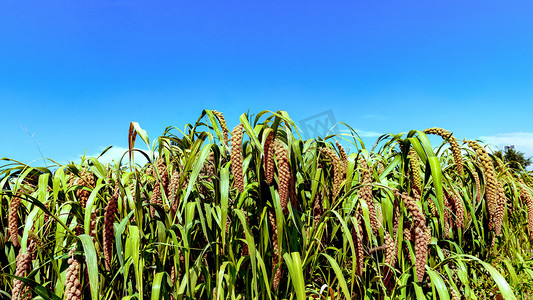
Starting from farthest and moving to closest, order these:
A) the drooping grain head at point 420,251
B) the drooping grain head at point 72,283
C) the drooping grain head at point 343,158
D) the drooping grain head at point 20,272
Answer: the drooping grain head at point 343,158 → the drooping grain head at point 420,251 → the drooping grain head at point 20,272 → the drooping grain head at point 72,283

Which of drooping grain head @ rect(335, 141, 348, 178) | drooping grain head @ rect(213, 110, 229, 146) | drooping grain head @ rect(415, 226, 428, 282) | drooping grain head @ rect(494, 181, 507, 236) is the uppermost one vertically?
drooping grain head @ rect(213, 110, 229, 146)

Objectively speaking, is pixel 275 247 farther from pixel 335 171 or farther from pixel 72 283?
pixel 72 283

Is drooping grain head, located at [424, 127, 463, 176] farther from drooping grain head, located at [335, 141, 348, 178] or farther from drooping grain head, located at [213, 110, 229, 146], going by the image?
drooping grain head, located at [213, 110, 229, 146]

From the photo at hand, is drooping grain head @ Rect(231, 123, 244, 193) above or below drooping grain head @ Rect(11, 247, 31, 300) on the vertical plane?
above

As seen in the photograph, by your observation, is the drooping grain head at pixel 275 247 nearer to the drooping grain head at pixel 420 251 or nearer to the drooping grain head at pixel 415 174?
the drooping grain head at pixel 420 251

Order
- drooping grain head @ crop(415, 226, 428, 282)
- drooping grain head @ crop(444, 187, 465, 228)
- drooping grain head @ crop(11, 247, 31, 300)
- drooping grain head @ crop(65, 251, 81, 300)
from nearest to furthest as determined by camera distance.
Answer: drooping grain head @ crop(65, 251, 81, 300)
drooping grain head @ crop(11, 247, 31, 300)
drooping grain head @ crop(415, 226, 428, 282)
drooping grain head @ crop(444, 187, 465, 228)

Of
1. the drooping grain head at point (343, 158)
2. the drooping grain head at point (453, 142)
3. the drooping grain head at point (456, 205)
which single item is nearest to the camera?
the drooping grain head at point (453, 142)

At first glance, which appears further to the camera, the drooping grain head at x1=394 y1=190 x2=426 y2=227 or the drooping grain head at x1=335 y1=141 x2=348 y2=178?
the drooping grain head at x1=335 y1=141 x2=348 y2=178

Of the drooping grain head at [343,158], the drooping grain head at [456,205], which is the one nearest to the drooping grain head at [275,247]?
the drooping grain head at [343,158]

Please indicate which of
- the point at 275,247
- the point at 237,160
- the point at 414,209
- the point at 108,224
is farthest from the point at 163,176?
the point at 414,209

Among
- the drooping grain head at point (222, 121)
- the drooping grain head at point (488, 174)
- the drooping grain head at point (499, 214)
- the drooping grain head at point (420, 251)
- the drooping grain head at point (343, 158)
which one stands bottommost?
the drooping grain head at point (420, 251)

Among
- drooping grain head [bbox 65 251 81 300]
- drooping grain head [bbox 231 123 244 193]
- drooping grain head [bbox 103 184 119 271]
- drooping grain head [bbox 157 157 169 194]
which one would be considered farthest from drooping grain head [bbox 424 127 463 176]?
drooping grain head [bbox 65 251 81 300]

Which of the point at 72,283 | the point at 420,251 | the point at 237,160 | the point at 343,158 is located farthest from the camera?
the point at 343,158

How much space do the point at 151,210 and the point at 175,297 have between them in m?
0.30
